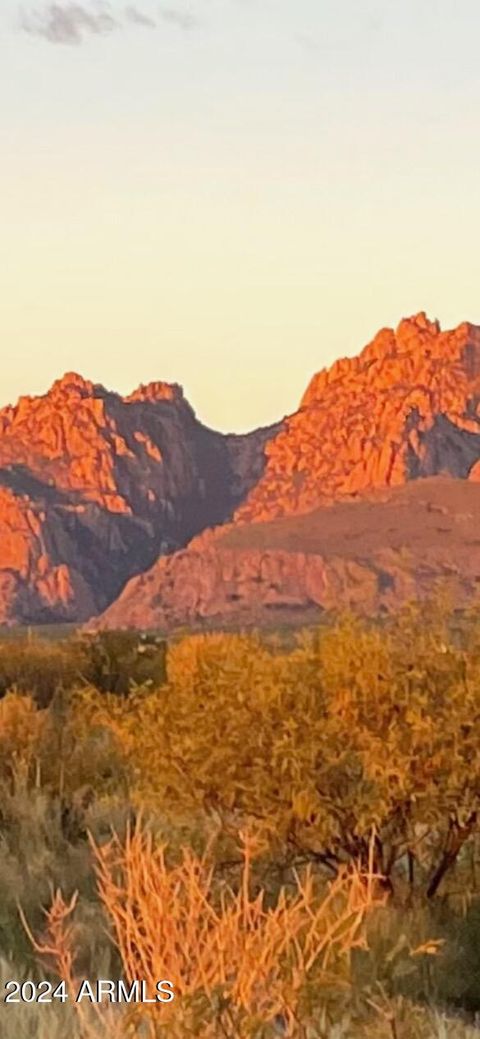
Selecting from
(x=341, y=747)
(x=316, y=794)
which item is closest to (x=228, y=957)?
(x=316, y=794)

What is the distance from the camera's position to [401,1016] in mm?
6289

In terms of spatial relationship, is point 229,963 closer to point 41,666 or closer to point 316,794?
point 316,794

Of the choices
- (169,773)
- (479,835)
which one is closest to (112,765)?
(169,773)

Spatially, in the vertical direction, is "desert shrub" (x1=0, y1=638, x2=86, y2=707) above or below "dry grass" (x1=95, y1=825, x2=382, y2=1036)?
above

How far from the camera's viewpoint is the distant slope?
162 metres

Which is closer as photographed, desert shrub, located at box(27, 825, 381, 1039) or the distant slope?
desert shrub, located at box(27, 825, 381, 1039)

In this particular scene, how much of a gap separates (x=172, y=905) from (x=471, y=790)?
5284 millimetres

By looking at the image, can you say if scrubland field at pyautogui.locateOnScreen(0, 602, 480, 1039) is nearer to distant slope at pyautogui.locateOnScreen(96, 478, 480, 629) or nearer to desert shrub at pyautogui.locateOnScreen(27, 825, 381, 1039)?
desert shrub at pyautogui.locateOnScreen(27, 825, 381, 1039)

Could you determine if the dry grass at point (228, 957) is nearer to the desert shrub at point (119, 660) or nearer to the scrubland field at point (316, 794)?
the scrubland field at point (316, 794)

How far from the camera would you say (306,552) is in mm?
175500

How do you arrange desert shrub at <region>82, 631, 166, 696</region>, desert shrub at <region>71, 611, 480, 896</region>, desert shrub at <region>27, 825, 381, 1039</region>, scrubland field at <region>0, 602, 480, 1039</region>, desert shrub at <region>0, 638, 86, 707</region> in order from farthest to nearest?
desert shrub at <region>82, 631, 166, 696</region> < desert shrub at <region>0, 638, 86, 707</region> < desert shrub at <region>71, 611, 480, 896</region> < scrubland field at <region>0, 602, 480, 1039</region> < desert shrub at <region>27, 825, 381, 1039</region>

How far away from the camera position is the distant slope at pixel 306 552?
16200 cm

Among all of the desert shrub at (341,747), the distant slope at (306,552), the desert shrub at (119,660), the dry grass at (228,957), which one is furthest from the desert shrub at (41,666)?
the distant slope at (306,552)

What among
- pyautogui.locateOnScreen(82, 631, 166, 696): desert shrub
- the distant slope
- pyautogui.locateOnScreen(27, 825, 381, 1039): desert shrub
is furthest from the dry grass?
the distant slope
